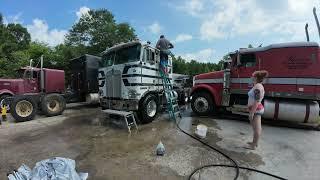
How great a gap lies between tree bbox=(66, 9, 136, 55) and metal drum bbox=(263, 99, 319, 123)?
90.7ft

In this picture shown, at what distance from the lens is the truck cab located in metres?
9.01

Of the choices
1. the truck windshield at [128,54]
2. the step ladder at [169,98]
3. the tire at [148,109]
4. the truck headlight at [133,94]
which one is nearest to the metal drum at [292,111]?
the step ladder at [169,98]

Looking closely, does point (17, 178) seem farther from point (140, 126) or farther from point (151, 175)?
point (140, 126)

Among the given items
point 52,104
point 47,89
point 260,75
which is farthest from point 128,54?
point 47,89

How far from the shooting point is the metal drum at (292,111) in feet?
27.7

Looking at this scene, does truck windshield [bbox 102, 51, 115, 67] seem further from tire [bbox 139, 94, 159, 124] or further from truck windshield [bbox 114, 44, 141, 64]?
tire [bbox 139, 94, 159, 124]

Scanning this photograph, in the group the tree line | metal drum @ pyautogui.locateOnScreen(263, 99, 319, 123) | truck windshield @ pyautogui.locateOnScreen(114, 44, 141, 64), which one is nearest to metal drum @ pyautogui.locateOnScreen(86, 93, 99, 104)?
truck windshield @ pyautogui.locateOnScreen(114, 44, 141, 64)

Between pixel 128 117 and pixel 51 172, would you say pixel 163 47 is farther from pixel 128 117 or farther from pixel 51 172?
pixel 51 172

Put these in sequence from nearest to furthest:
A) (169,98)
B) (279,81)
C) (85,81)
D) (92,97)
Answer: (279,81), (169,98), (85,81), (92,97)

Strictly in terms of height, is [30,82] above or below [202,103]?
above

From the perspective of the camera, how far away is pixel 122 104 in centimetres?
926

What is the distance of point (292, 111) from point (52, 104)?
9.31 metres

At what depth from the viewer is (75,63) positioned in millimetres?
14164

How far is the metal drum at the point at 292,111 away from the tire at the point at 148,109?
12.5 ft
